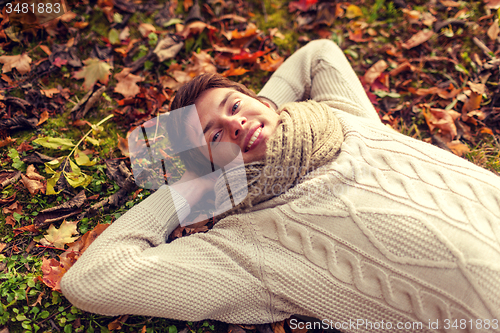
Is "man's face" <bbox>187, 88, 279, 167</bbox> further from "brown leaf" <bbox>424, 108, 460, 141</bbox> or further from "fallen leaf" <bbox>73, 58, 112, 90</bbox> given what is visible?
"brown leaf" <bbox>424, 108, 460, 141</bbox>

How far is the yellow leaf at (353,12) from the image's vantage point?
10.6 feet

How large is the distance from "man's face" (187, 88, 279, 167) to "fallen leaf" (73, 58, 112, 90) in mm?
1301

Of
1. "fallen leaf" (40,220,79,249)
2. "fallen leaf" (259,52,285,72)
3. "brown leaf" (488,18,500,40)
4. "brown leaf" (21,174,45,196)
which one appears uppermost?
"brown leaf" (488,18,500,40)

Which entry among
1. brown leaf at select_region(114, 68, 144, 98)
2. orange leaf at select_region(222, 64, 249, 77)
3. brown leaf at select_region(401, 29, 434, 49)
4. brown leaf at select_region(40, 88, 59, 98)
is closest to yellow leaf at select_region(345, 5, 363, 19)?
brown leaf at select_region(401, 29, 434, 49)

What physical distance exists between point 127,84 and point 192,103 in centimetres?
103

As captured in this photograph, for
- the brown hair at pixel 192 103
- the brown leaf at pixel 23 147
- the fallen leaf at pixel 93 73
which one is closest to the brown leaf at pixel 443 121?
the brown hair at pixel 192 103

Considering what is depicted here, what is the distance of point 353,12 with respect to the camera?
323 centimetres

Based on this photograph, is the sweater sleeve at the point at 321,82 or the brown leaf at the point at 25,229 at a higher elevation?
the sweater sleeve at the point at 321,82

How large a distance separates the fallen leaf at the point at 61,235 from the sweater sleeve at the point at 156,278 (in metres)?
0.53

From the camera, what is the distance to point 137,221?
1803 millimetres

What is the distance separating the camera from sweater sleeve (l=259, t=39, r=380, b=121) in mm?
2318

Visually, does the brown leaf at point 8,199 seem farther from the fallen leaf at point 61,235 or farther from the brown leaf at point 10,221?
the fallen leaf at point 61,235

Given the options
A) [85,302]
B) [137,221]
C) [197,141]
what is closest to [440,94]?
[197,141]

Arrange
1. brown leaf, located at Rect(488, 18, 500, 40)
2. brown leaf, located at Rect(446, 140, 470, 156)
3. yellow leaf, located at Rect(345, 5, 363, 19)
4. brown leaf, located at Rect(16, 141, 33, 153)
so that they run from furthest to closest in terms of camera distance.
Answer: yellow leaf, located at Rect(345, 5, 363, 19) → brown leaf, located at Rect(488, 18, 500, 40) → brown leaf, located at Rect(446, 140, 470, 156) → brown leaf, located at Rect(16, 141, 33, 153)
